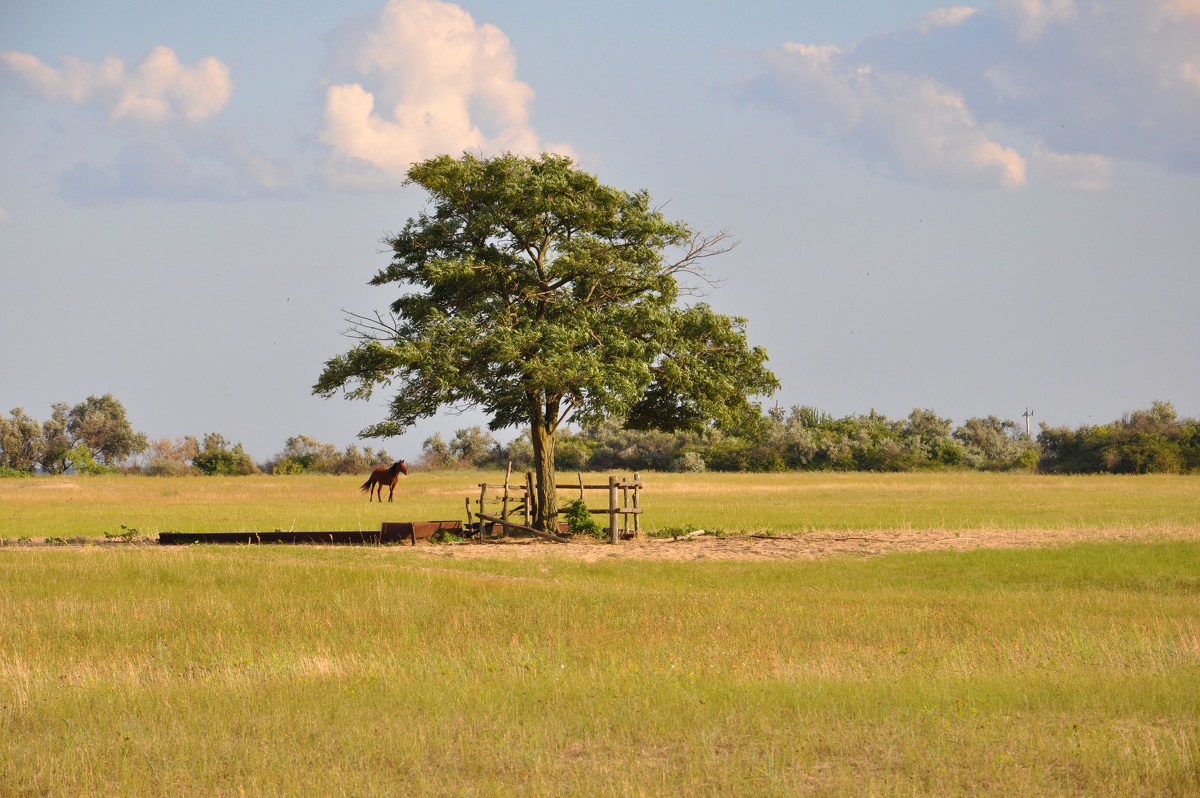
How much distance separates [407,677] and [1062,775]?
771 cm

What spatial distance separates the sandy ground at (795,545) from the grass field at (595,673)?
A: 1288mm

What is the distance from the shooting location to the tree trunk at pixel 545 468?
34.1m

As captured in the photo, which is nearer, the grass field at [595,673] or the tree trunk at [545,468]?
the grass field at [595,673]

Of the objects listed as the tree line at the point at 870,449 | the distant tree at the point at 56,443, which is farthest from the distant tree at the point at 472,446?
the distant tree at the point at 56,443

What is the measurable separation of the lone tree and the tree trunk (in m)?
0.06

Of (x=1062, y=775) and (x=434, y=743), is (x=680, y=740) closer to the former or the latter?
(x=434, y=743)

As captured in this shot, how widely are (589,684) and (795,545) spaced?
→ 19.3 metres

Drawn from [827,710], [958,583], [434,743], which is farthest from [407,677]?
[958,583]

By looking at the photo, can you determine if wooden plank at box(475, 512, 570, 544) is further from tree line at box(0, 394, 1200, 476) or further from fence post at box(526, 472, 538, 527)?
tree line at box(0, 394, 1200, 476)

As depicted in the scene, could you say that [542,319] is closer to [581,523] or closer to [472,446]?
[581,523]

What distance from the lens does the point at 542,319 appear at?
110ft

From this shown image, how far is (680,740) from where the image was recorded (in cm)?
984

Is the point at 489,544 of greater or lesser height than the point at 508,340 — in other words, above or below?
below

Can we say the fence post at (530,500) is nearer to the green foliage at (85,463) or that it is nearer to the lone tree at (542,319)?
the lone tree at (542,319)
